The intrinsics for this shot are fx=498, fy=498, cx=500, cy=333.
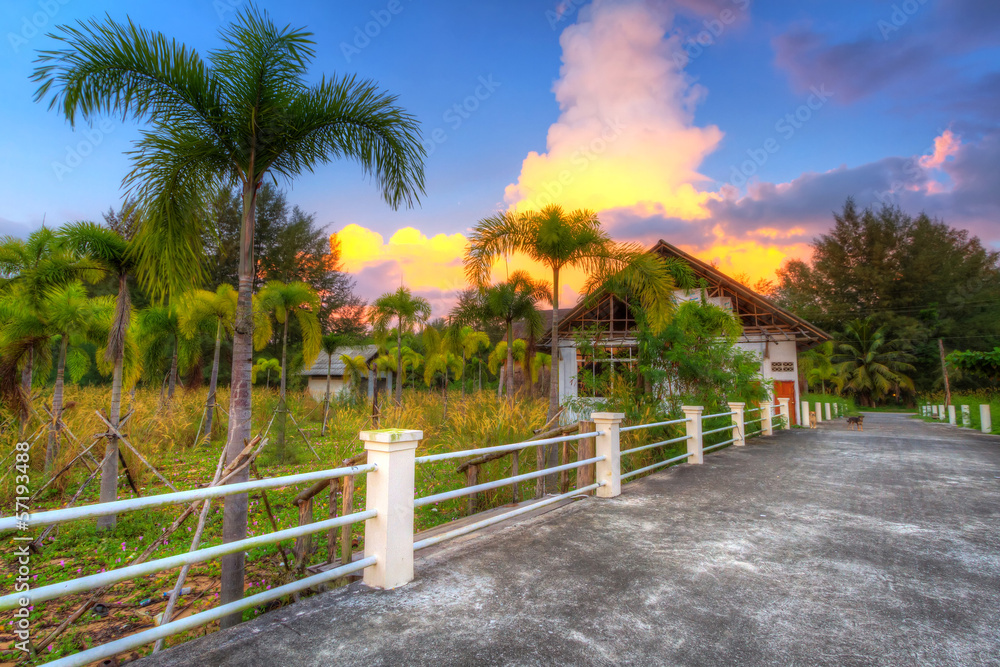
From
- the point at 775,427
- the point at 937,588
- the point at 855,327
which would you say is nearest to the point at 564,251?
the point at 937,588

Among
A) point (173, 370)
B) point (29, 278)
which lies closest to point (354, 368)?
point (173, 370)

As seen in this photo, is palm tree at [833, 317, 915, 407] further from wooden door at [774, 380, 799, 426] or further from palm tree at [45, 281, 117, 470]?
palm tree at [45, 281, 117, 470]

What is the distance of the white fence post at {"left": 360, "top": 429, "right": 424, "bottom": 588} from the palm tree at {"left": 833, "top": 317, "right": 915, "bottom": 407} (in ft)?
155

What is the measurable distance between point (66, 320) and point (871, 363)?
165 feet

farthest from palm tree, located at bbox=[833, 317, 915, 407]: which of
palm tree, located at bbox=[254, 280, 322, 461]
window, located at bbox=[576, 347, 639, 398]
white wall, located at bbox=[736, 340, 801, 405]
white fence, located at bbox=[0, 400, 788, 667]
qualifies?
white fence, located at bbox=[0, 400, 788, 667]

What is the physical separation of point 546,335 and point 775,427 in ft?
29.1

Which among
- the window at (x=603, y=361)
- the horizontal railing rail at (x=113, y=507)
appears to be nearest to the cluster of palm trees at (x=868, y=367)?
the window at (x=603, y=361)

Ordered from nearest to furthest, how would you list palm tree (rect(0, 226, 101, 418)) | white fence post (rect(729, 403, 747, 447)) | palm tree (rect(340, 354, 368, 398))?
palm tree (rect(0, 226, 101, 418)) → white fence post (rect(729, 403, 747, 447)) → palm tree (rect(340, 354, 368, 398))

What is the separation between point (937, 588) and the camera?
10.9 ft

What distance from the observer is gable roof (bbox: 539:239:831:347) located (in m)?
18.7

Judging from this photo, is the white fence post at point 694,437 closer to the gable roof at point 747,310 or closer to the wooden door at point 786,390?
the gable roof at point 747,310

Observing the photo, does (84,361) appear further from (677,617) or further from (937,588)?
(937,588)

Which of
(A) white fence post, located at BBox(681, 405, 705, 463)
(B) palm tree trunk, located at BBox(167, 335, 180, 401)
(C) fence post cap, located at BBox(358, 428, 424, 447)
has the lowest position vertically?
(A) white fence post, located at BBox(681, 405, 705, 463)

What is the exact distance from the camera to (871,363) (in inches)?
1620
